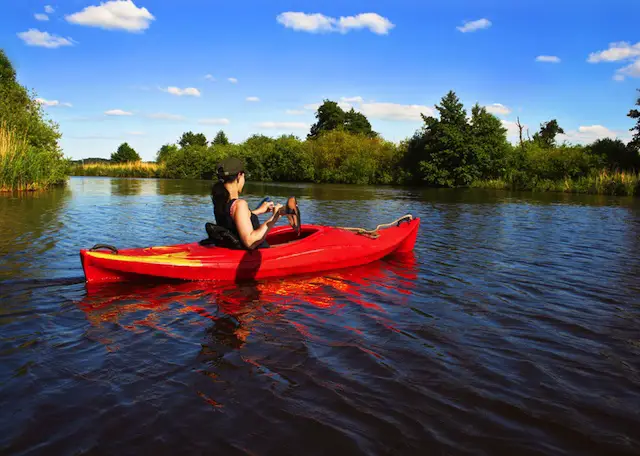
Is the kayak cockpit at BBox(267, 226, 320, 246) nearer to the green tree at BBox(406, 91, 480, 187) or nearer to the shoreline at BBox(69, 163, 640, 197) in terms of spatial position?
the shoreline at BBox(69, 163, 640, 197)

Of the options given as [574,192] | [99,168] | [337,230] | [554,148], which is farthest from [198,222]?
[99,168]

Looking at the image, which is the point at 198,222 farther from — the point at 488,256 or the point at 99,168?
the point at 99,168

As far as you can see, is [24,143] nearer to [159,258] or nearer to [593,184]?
[159,258]

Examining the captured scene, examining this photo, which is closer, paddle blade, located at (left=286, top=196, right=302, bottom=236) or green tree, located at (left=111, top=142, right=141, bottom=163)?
paddle blade, located at (left=286, top=196, right=302, bottom=236)

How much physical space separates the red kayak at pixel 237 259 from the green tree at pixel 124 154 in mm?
72657

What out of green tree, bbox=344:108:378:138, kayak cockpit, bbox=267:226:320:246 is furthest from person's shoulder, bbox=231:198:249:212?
green tree, bbox=344:108:378:138

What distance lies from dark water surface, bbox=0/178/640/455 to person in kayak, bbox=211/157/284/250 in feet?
2.24

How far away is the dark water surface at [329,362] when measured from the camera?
8.29 feet

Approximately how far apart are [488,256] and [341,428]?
5.73 m

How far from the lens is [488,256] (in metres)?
7.62

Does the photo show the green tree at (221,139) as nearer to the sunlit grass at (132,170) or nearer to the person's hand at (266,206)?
the sunlit grass at (132,170)

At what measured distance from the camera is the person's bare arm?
5020mm

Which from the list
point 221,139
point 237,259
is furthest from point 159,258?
point 221,139

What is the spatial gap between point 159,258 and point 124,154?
244 feet
